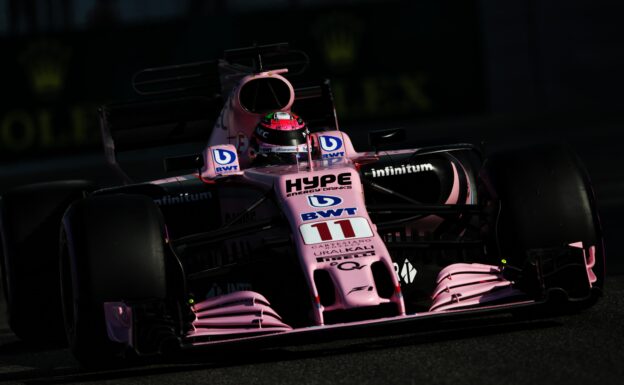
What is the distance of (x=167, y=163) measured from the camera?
27.1 feet

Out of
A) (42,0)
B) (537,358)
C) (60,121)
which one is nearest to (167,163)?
(537,358)

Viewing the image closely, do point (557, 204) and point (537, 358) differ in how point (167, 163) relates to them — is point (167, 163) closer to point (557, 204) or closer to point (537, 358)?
point (557, 204)

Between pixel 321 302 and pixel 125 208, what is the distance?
1.07 m

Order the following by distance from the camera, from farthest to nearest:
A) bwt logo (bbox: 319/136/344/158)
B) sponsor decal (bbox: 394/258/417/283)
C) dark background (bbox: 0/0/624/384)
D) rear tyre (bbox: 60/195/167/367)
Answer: dark background (bbox: 0/0/624/384) < bwt logo (bbox: 319/136/344/158) < sponsor decal (bbox: 394/258/417/283) < rear tyre (bbox: 60/195/167/367)

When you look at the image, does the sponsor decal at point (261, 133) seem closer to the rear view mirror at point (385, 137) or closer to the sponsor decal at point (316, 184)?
the rear view mirror at point (385, 137)

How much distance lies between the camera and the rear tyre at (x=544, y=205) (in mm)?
7242

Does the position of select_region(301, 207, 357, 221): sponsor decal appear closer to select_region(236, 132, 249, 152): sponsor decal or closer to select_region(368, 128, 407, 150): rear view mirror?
select_region(368, 128, 407, 150): rear view mirror

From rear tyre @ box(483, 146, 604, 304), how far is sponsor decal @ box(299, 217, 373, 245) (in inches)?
29.7

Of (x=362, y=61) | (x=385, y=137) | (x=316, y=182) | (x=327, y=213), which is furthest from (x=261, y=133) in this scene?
(x=362, y=61)

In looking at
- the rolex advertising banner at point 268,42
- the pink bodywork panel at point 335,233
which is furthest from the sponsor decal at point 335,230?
the rolex advertising banner at point 268,42

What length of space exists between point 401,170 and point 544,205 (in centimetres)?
163

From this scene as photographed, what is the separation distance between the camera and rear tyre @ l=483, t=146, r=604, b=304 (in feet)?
23.8

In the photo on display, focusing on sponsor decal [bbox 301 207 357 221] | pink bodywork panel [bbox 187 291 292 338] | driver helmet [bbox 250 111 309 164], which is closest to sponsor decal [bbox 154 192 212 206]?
driver helmet [bbox 250 111 309 164]

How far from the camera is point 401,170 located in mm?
8797
